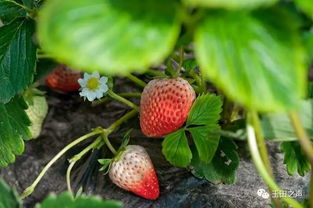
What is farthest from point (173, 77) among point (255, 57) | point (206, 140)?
point (255, 57)

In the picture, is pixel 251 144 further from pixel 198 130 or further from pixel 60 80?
pixel 60 80

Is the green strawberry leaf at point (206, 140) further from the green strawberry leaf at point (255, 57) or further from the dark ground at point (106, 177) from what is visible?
the green strawberry leaf at point (255, 57)

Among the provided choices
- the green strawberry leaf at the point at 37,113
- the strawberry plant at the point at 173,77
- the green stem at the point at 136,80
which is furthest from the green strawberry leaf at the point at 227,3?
the green strawberry leaf at the point at 37,113

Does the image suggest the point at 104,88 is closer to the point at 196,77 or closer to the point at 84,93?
the point at 84,93

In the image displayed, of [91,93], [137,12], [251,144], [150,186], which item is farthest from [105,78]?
[137,12]

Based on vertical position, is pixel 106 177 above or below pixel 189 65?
below

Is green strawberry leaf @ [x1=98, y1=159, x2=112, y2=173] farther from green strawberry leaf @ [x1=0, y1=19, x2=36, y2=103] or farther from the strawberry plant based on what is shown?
green strawberry leaf @ [x1=0, y1=19, x2=36, y2=103]

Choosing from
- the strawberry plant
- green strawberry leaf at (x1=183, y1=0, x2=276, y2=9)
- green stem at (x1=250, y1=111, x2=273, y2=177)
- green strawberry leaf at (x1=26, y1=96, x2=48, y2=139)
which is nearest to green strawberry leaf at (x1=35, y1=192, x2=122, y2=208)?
the strawberry plant
